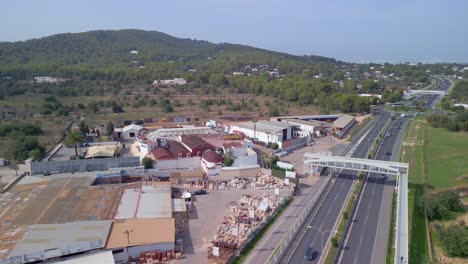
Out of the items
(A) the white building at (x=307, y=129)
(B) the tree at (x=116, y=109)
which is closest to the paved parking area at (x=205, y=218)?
(A) the white building at (x=307, y=129)

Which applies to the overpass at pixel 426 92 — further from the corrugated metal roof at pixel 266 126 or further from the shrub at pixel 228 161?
the shrub at pixel 228 161

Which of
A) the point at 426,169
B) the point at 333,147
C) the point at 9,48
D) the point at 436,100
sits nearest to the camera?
the point at 426,169

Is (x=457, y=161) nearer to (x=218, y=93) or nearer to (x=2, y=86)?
(x=218, y=93)

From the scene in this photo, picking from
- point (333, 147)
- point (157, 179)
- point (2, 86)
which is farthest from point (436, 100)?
point (2, 86)

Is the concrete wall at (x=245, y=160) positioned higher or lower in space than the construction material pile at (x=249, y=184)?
higher

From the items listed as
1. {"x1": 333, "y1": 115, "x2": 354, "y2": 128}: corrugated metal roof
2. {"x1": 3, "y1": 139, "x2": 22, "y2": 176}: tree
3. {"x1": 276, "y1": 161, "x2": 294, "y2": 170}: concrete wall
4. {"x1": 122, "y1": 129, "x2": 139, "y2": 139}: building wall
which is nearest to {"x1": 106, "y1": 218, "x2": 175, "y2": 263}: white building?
{"x1": 276, "y1": 161, "x2": 294, "y2": 170}: concrete wall

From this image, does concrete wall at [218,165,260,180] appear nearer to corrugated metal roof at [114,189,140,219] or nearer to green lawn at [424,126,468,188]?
corrugated metal roof at [114,189,140,219]
